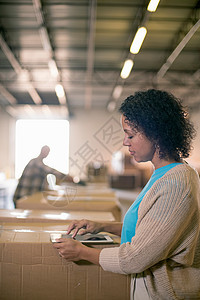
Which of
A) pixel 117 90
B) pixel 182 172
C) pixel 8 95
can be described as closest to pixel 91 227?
pixel 182 172

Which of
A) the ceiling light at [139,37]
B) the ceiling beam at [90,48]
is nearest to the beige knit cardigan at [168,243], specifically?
the ceiling light at [139,37]

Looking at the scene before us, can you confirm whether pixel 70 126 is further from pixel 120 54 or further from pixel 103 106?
pixel 120 54

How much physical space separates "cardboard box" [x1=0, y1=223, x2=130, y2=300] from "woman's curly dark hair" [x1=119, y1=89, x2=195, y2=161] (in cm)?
47

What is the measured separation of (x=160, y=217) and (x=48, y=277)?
473 millimetres

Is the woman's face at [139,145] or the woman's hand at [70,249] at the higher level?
the woman's face at [139,145]

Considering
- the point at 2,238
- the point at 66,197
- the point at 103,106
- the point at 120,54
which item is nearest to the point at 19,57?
the point at 120,54

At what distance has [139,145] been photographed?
0.97 meters

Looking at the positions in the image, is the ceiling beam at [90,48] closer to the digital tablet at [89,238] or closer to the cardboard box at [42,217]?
the cardboard box at [42,217]

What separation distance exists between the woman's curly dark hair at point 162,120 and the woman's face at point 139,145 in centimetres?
1

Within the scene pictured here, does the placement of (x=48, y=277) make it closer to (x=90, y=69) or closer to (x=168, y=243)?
(x=168, y=243)

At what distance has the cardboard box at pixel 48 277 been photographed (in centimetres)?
105

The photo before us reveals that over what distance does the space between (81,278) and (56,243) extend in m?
0.16

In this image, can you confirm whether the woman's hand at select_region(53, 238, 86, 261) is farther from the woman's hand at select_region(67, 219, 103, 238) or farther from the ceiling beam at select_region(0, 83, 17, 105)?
the ceiling beam at select_region(0, 83, 17, 105)

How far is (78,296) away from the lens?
1056 millimetres
